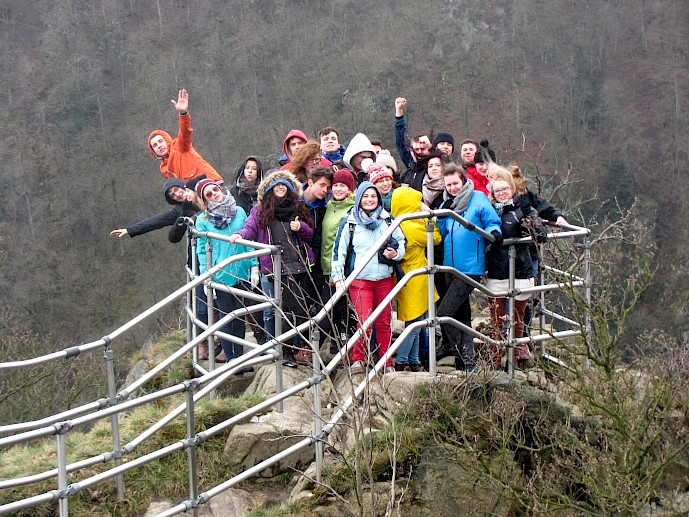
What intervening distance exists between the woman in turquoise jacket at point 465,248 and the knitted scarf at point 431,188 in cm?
63

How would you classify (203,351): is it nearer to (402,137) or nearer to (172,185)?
(172,185)

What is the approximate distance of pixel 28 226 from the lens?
41.9 m

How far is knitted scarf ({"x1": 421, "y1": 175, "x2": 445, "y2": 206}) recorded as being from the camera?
7.22 metres

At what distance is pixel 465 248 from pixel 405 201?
561mm

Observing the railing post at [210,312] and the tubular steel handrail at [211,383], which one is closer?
the tubular steel handrail at [211,383]

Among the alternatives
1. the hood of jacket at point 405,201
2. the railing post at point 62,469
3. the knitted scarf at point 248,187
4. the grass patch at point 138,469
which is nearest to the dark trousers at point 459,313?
the hood of jacket at point 405,201

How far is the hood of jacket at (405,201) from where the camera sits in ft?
21.8

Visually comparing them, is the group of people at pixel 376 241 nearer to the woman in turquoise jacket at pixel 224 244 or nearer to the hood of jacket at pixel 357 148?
the woman in turquoise jacket at pixel 224 244

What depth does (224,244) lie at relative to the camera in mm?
6891

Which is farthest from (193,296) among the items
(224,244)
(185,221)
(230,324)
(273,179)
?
(273,179)

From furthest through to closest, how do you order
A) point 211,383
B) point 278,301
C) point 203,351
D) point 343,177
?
point 203,351, point 343,177, point 278,301, point 211,383

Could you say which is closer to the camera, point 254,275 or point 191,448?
point 191,448

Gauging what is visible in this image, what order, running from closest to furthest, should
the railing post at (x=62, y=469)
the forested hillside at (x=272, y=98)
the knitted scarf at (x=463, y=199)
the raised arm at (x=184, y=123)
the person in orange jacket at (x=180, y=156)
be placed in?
the railing post at (x=62, y=469)
the knitted scarf at (x=463, y=199)
the raised arm at (x=184, y=123)
the person in orange jacket at (x=180, y=156)
the forested hillside at (x=272, y=98)

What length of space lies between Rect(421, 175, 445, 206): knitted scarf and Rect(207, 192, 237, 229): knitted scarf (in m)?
1.50
